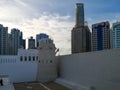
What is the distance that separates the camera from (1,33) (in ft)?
163

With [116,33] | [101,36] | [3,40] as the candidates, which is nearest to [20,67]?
[3,40]

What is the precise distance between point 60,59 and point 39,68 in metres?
2.38

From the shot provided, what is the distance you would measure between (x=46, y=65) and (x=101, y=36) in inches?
1357

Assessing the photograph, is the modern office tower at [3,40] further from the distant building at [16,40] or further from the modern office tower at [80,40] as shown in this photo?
the modern office tower at [80,40]

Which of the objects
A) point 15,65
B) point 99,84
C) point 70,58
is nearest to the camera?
point 99,84

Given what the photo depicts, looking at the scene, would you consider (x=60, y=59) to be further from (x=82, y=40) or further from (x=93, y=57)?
(x=82, y=40)

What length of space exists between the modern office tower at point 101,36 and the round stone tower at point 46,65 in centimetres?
2972

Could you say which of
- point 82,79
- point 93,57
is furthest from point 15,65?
point 93,57

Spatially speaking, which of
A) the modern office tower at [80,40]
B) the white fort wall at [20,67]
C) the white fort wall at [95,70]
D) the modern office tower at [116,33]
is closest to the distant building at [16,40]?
the modern office tower at [80,40]

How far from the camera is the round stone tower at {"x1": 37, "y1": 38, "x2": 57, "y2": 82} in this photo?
21219 millimetres

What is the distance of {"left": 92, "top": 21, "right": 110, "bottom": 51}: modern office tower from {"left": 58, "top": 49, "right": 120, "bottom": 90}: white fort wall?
3304 centimetres

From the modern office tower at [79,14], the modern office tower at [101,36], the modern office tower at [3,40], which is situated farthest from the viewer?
the modern office tower at [79,14]

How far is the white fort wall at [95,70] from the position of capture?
10773 millimetres

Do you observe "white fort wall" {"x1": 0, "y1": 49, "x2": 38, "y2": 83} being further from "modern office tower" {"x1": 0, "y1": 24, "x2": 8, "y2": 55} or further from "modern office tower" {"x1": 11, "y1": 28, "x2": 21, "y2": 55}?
"modern office tower" {"x1": 11, "y1": 28, "x2": 21, "y2": 55}
